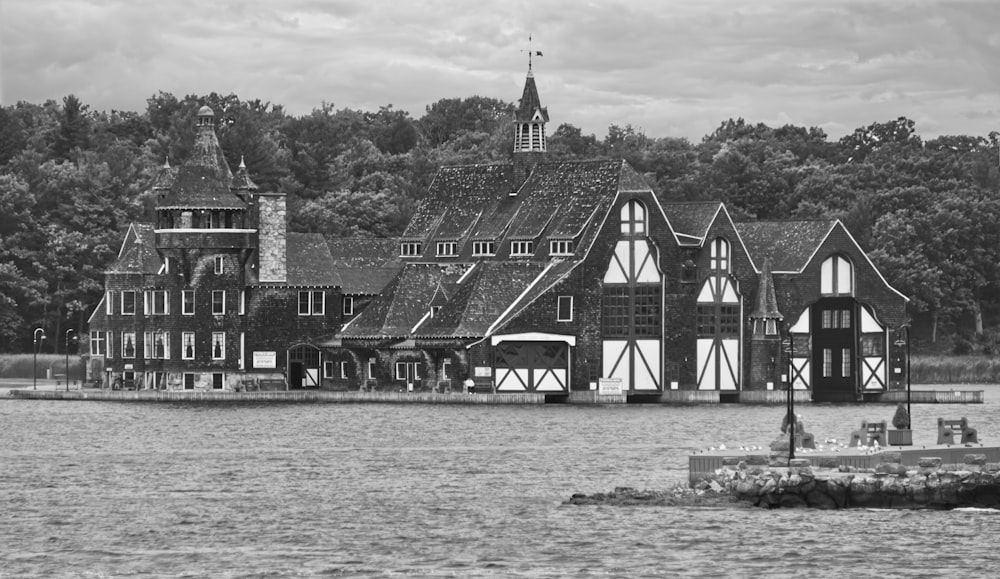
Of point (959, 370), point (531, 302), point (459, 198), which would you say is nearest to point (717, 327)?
point (531, 302)

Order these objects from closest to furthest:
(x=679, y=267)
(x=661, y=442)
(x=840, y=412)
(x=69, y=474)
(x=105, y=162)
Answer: (x=69, y=474), (x=661, y=442), (x=840, y=412), (x=679, y=267), (x=105, y=162)

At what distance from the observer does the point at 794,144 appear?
644ft

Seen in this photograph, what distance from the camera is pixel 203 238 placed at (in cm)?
12538

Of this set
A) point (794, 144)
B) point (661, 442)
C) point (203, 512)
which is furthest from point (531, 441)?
point (794, 144)

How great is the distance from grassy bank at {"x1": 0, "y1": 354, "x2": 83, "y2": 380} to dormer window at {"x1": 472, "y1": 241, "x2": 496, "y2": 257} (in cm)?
2920

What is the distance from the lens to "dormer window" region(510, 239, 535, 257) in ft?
426

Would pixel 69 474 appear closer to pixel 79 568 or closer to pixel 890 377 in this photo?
pixel 79 568

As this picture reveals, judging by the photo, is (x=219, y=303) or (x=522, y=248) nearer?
(x=219, y=303)

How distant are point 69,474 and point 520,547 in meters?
25.7

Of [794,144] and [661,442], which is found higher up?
[794,144]

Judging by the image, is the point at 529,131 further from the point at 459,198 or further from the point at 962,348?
the point at 962,348

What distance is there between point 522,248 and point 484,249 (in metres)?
3.39

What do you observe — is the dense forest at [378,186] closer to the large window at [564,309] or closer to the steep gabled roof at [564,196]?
the steep gabled roof at [564,196]

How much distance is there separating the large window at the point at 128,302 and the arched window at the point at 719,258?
32.7 m
